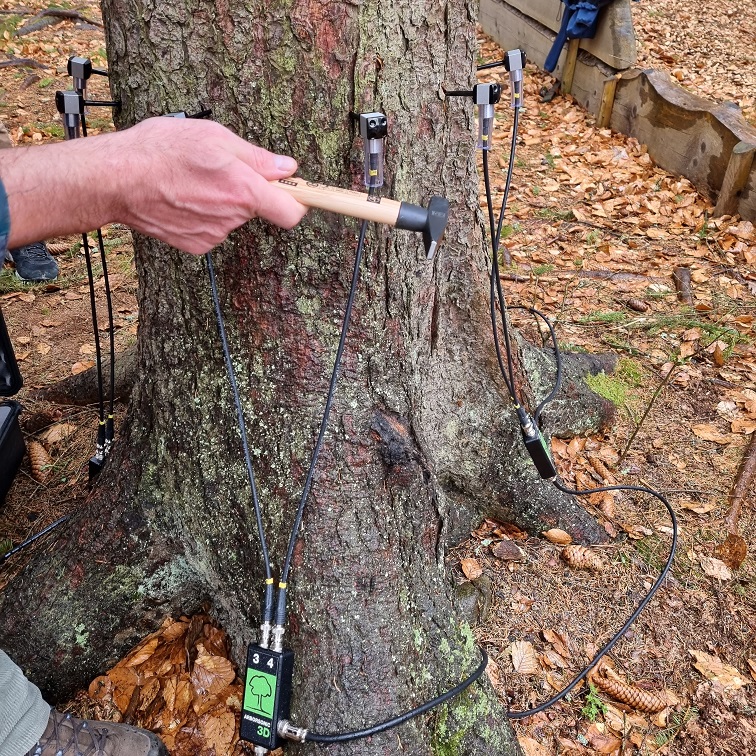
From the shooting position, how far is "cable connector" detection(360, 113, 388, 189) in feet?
4.72

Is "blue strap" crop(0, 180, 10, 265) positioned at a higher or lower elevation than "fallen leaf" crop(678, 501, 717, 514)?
higher

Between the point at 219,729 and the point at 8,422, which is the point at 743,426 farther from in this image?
the point at 8,422

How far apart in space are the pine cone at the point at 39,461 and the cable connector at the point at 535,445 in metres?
2.04

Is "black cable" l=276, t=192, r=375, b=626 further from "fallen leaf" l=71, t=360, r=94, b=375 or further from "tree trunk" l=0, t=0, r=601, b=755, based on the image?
"fallen leaf" l=71, t=360, r=94, b=375

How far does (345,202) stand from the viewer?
1367 mm

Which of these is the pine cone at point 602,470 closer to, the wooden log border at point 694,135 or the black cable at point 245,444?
the black cable at point 245,444

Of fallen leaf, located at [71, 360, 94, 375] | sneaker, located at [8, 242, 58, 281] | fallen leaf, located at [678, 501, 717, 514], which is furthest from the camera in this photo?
sneaker, located at [8, 242, 58, 281]

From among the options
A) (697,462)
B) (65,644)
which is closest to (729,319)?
(697,462)

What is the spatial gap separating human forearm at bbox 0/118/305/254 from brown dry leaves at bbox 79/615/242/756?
141 centimetres

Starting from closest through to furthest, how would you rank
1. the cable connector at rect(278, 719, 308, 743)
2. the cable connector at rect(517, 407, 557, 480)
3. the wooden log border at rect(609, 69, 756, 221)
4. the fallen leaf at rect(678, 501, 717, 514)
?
1. the cable connector at rect(278, 719, 308, 743)
2. the cable connector at rect(517, 407, 557, 480)
3. the fallen leaf at rect(678, 501, 717, 514)
4. the wooden log border at rect(609, 69, 756, 221)

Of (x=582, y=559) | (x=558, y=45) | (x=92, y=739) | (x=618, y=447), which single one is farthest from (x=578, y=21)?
(x=92, y=739)

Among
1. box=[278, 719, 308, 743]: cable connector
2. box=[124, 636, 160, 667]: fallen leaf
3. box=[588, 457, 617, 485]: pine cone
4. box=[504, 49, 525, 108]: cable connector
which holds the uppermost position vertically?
box=[504, 49, 525, 108]: cable connector

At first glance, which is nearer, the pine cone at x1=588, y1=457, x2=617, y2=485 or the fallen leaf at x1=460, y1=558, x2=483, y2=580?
the fallen leaf at x1=460, y1=558, x2=483, y2=580

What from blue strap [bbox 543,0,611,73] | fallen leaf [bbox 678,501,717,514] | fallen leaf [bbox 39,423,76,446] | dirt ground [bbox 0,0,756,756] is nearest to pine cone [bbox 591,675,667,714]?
dirt ground [bbox 0,0,756,756]
